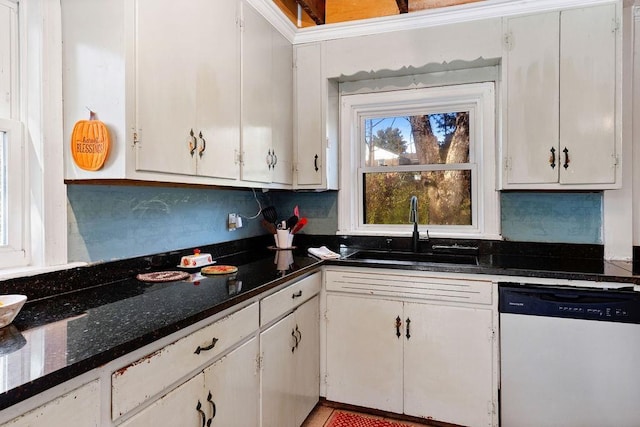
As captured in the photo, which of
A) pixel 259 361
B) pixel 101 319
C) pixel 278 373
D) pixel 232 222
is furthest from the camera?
pixel 232 222

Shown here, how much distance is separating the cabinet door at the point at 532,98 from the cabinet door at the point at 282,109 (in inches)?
53.7

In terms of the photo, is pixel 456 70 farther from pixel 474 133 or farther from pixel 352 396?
pixel 352 396

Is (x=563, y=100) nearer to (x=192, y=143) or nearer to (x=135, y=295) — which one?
(x=192, y=143)

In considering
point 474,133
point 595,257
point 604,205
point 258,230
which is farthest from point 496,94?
→ point 258,230

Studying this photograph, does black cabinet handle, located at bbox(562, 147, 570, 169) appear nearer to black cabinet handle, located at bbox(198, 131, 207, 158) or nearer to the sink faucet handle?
the sink faucet handle

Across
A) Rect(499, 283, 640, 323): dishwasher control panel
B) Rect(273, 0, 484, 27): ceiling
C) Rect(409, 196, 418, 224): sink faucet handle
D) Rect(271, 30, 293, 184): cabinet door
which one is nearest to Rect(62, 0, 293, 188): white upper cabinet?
Rect(271, 30, 293, 184): cabinet door

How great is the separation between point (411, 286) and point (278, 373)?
0.86 meters

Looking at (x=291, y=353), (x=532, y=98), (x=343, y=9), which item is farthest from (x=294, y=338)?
(x=343, y=9)

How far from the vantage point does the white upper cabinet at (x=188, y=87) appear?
145 centimetres

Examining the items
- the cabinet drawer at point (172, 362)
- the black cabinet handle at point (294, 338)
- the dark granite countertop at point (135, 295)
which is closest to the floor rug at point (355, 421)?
the black cabinet handle at point (294, 338)

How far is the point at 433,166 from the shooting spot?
274 centimetres

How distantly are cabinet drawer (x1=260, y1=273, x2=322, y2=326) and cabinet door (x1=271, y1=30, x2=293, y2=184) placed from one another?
2.30 ft

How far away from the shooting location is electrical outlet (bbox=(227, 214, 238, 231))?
8.11ft

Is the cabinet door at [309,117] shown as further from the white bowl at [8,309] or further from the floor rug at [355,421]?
the white bowl at [8,309]
